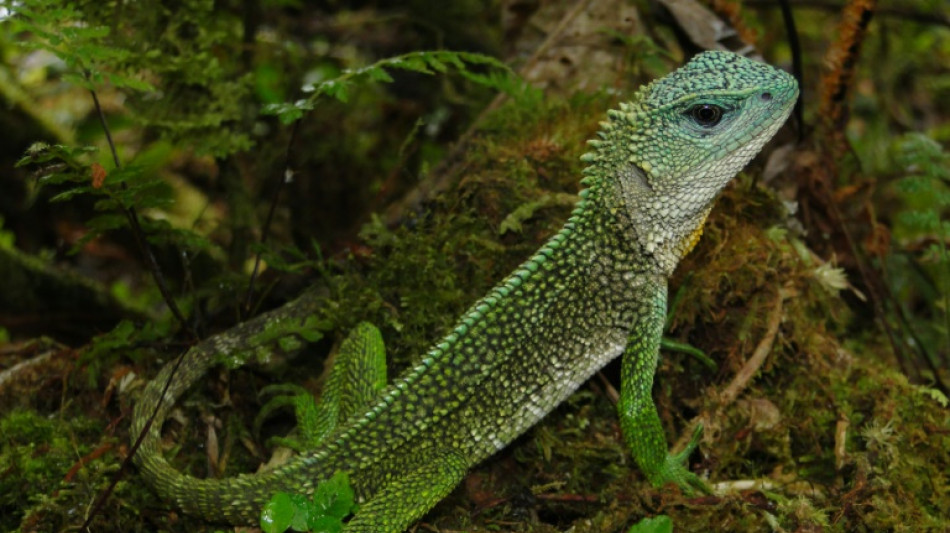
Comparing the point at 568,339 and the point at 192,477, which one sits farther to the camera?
the point at 568,339

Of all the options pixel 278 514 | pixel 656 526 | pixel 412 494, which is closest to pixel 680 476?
pixel 656 526

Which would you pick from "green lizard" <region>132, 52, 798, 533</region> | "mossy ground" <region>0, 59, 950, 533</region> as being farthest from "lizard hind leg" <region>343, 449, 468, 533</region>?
"mossy ground" <region>0, 59, 950, 533</region>

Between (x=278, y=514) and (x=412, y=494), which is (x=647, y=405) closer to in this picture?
(x=412, y=494)

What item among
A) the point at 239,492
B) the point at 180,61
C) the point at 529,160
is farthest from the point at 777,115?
the point at 180,61

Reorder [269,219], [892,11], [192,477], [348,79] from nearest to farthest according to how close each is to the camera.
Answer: [192,477] < [348,79] < [269,219] < [892,11]

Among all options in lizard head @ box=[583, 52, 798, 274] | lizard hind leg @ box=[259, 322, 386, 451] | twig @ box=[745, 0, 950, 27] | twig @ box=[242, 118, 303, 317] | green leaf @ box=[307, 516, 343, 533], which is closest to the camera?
green leaf @ box=[307, 516, 343, 533]

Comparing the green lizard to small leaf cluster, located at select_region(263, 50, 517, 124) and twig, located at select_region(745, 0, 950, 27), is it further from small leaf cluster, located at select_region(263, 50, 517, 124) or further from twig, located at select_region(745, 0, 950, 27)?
twig, located at select_region(745, 0, 950, 27)

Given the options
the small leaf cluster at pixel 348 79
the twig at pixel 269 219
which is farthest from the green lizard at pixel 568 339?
the small leaf cluster at pixel 348 79
